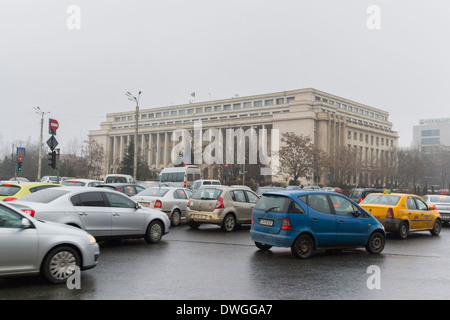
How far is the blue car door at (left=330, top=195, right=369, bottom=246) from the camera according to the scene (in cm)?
1023

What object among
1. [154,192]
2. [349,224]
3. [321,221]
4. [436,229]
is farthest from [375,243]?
[154,192]

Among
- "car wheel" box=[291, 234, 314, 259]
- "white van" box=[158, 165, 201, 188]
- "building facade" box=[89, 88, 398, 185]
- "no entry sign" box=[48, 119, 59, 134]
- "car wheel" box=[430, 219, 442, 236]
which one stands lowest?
"car wheel" box=[430, 219, 442, 236]

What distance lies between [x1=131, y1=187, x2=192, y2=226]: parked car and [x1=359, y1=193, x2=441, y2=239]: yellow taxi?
685 centimetres

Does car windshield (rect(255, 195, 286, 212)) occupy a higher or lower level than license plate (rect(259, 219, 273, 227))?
higher

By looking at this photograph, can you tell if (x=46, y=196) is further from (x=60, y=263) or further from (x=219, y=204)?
(x=219, y=204)

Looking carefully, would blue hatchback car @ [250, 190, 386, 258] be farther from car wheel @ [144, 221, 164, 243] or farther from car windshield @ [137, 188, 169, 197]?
car windshield @ [137, 188, 169, 197]

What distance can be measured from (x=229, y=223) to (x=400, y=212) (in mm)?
5838

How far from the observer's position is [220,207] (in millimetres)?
15008

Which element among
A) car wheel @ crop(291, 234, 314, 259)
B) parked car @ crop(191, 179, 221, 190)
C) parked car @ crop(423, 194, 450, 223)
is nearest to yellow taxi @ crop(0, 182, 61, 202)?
car wheel @ crop(291, 234, 314, 259)

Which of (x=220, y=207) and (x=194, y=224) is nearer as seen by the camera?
(x=220, y=207)

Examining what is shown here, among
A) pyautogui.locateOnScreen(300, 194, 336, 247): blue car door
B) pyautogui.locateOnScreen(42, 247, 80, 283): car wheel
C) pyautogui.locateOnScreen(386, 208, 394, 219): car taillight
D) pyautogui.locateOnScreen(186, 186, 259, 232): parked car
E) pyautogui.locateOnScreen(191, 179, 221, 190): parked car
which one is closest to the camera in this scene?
pyautogui.locateOnScreen(42, 247, 80, 283): car wheel

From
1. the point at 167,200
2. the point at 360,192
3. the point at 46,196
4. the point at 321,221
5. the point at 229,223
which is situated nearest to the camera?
the point at 321,221

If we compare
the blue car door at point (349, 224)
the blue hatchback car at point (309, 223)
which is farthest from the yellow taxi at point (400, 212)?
the blue car door at point (349, 224)

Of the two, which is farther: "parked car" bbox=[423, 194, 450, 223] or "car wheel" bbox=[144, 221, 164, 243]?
"parked car" bbox=[423, 194, 450, 223]
